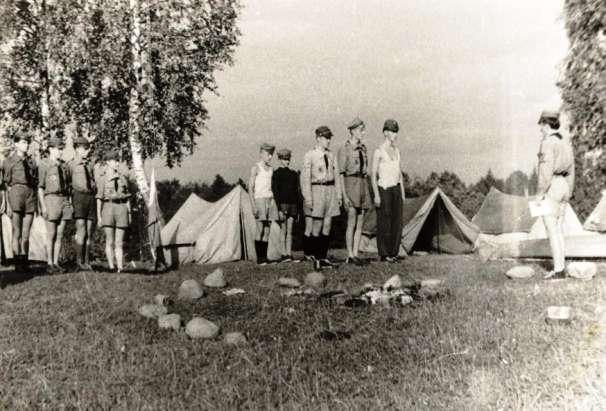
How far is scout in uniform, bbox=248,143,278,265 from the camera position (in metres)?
9.75

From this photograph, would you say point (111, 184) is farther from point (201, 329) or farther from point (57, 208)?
point (201, 329)

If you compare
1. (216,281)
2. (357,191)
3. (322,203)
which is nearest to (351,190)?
(357,191)

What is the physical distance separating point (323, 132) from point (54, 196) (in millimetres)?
4006

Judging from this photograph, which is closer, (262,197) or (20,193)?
(20,193)

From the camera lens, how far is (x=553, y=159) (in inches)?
268

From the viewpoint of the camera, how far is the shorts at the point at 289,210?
33.4 feet

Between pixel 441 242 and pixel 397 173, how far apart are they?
12.4 ft

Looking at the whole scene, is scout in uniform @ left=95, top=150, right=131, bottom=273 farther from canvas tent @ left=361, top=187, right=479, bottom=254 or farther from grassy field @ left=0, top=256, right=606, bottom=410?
canvas tent @ left=361, top=187, right=479, bottom=254

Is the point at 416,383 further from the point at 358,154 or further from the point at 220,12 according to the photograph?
the point at 220,12

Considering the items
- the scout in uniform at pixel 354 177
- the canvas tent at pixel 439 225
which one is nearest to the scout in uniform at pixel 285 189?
the scout in uniform at pixel 354 177

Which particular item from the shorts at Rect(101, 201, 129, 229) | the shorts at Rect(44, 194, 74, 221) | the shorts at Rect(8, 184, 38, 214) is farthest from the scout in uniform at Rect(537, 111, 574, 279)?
the shorts at Rect(8, 184, 38, 214)

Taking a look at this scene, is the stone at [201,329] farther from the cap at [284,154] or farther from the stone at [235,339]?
the cap at [284,154]

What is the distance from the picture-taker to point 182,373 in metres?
3.97

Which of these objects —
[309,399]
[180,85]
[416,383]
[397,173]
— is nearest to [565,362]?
[416,383]
